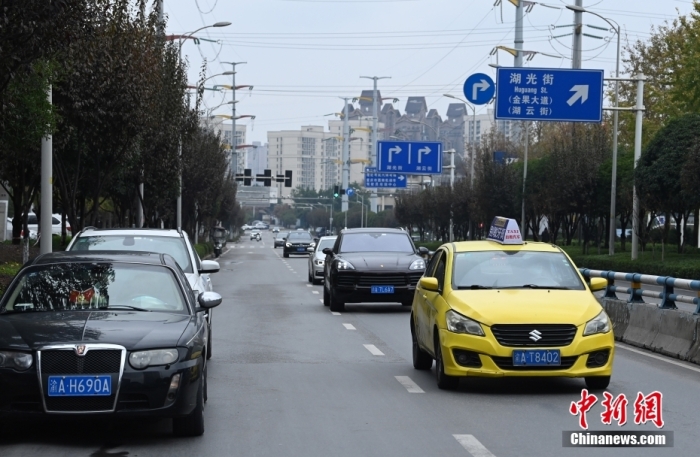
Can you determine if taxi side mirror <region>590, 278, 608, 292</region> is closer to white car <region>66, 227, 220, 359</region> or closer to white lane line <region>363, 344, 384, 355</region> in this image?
white lane line <region>363, 344, 384, 355</region>

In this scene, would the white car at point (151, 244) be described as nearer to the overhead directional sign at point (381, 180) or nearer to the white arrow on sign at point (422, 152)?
the white arrow on sign at point (422, 152)

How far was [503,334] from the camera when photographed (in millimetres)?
10555

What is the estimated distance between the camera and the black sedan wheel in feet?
27.6

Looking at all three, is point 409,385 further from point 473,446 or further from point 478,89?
point 478,89

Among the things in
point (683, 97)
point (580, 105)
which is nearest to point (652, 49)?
point (683, 97)

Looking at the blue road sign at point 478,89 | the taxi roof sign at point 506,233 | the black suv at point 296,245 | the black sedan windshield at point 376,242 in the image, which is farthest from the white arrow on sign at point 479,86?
the taxi roof sign at point 506,233

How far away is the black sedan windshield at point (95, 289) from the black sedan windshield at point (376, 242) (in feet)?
46.2

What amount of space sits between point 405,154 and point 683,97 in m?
15.8

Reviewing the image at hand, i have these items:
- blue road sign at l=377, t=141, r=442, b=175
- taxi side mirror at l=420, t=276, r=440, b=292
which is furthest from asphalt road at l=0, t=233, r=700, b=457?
blue road sign at l=377, t=141, r=442, b=175

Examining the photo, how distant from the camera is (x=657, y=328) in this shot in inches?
619

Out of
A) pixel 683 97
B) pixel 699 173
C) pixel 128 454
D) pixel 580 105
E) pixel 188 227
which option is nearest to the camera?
pixel 128 454

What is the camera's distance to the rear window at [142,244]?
1405 centimetres

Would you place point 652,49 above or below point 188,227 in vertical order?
above

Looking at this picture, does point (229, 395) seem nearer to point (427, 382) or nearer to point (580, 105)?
point (427, 382)
